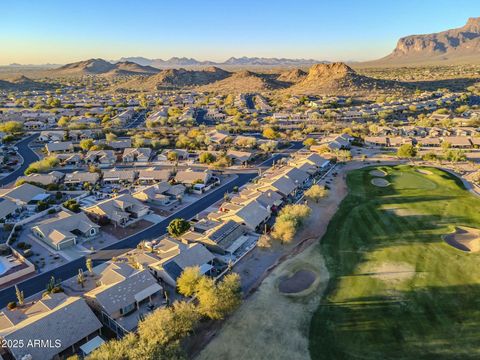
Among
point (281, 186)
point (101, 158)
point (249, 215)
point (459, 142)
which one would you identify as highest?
point (459, 142)

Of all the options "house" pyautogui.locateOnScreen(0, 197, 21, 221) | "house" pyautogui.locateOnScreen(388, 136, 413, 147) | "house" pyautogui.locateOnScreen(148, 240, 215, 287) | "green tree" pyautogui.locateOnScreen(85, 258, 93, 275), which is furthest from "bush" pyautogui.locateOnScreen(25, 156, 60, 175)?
"house" pyautogui.locateOnScreen(388, 136, 413, 147)

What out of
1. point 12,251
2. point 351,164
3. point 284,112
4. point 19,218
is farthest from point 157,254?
point 284,112

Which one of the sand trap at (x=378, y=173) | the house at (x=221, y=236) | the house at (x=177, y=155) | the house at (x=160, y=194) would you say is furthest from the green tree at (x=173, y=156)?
the sand trap at (x=378, y=173)

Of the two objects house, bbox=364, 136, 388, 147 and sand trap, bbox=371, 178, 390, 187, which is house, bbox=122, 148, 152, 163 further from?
house, bbox=364, 136, 388, 147

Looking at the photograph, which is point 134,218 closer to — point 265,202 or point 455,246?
point 265,202

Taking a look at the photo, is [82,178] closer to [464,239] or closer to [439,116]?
[464,239]

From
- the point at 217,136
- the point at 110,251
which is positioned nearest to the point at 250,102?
the point at 217,136

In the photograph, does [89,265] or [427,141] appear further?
[427,141]
